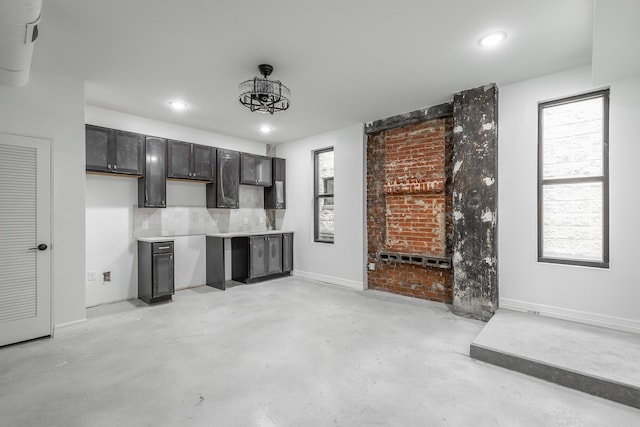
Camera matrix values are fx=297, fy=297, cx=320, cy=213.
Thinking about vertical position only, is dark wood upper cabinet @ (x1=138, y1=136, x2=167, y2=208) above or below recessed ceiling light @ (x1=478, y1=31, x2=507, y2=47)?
below

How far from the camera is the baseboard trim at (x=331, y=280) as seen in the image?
5.29 meters

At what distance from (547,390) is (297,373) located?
193 cm

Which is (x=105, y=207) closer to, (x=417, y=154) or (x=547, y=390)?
(x=417, y=154)

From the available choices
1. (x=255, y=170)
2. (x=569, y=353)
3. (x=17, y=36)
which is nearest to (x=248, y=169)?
(x=255, y=170)

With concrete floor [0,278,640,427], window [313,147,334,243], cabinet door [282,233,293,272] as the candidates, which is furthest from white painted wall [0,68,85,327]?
window [313,147,334,243]

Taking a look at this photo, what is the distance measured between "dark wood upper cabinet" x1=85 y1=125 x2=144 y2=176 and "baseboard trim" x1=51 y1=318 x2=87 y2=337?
1.98 metres

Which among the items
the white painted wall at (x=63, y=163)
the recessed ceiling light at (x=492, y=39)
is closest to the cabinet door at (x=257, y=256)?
the white painted wall at (x=63, y=163)

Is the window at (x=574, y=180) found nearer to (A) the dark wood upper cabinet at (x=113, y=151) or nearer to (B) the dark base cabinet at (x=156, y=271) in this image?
(B) the dark base cabinet at (x=156, y=271)

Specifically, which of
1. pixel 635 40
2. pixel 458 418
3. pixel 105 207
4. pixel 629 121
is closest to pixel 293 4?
pixel 635 40

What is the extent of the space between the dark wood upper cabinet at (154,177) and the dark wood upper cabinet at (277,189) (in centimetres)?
220

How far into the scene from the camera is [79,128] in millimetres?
3459

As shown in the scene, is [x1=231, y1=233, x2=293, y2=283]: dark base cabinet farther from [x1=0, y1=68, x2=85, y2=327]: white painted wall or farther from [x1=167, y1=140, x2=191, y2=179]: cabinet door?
[x1=0, y1=68, x2=85, y2=327]: white painted wall

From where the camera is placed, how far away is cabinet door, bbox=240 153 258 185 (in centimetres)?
587

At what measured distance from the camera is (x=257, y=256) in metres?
5.65
